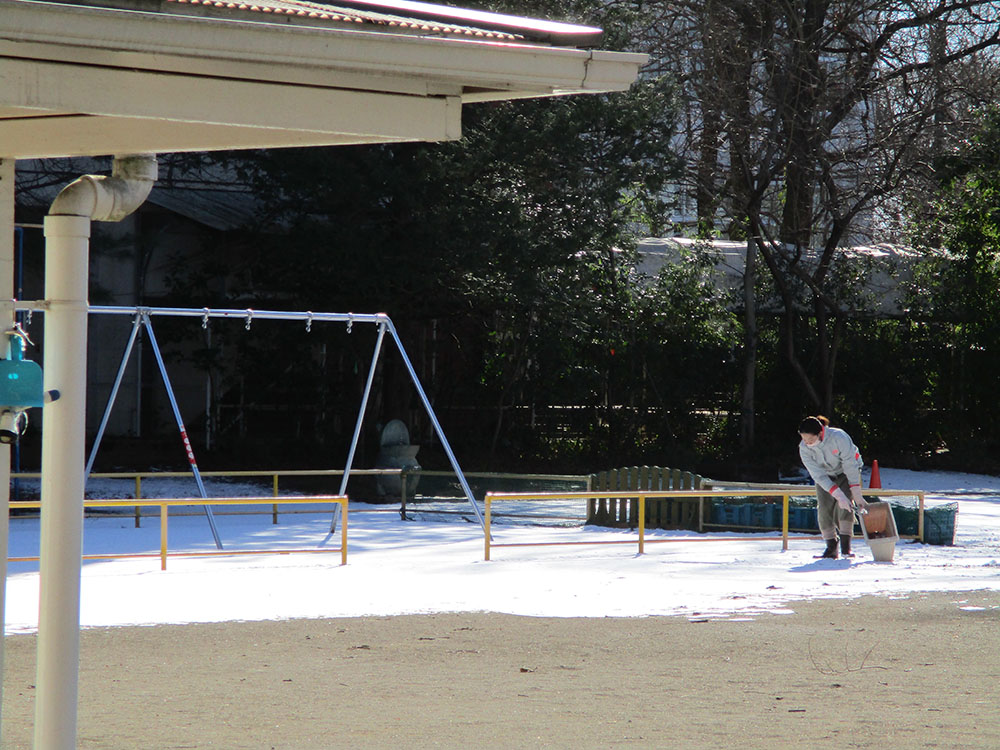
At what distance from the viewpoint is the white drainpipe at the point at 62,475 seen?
Result: 4180 mm

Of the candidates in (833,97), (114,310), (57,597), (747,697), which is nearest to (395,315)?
(114,310)

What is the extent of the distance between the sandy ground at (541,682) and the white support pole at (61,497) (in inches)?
57.2

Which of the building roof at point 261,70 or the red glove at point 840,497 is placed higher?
the building roof at point 261,70

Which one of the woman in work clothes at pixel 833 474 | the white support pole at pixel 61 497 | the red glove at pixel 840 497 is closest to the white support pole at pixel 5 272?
the white support pole at pixel 61 497

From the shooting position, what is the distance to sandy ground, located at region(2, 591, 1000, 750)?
19.0 feet

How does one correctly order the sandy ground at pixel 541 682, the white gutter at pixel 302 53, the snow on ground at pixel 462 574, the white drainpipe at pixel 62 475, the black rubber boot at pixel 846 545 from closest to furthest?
the white gutter at pixel 302 53, the white drainpipe at pixel 62 475, the sandy ground at pixel 541 682, the snow on ground at pixel 462 574, the black rubber boot at pixel 846 545

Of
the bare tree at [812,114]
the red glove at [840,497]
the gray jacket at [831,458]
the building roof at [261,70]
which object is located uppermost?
the bare tree at [812,114]

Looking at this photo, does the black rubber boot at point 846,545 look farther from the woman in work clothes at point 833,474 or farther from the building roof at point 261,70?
the building roof at point 261,70

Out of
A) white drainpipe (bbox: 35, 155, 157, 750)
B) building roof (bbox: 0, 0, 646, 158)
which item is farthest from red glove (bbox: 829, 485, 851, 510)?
white drainpipe (bbox: 35, 155, 157, 750)

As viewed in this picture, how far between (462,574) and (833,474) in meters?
3.86

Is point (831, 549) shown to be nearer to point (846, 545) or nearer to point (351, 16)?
point (846, 545)

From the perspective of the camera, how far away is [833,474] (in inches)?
490

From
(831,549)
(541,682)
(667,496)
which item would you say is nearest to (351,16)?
(541,682)

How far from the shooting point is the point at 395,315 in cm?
2062
